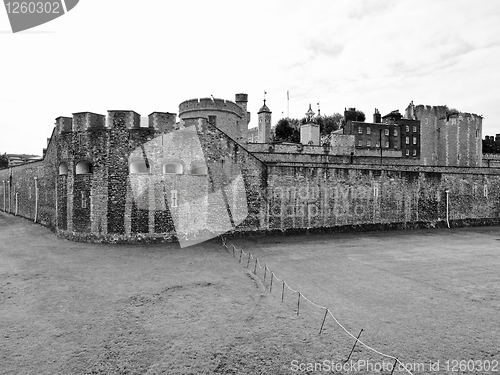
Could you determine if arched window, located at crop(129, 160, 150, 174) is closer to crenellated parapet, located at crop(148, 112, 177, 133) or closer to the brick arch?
crenellated parapet, located at crop(148, 112, 177, 133)

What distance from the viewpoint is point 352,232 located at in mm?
25062

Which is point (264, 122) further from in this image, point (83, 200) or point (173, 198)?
point (83, 200)

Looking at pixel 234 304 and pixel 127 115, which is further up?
pixel 127 115

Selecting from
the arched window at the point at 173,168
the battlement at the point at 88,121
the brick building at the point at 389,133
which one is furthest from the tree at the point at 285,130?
the battlement at the point at 88,121

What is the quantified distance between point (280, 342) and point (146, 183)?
1402cm

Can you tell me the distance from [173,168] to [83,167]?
5437 millimetres

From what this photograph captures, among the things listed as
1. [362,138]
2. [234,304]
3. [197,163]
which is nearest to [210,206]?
[197,163]

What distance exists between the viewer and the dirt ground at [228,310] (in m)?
7.50

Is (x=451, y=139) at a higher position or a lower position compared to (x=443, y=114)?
lower

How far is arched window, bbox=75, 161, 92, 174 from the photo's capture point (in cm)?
2089

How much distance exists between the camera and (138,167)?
2075 cm

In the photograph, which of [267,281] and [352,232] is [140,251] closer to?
[267,281]

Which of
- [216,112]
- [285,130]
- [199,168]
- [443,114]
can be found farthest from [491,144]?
[199,168]

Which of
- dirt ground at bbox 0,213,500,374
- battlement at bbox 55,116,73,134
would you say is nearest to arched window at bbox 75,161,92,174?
battlement at bbox 55,116,73,134
